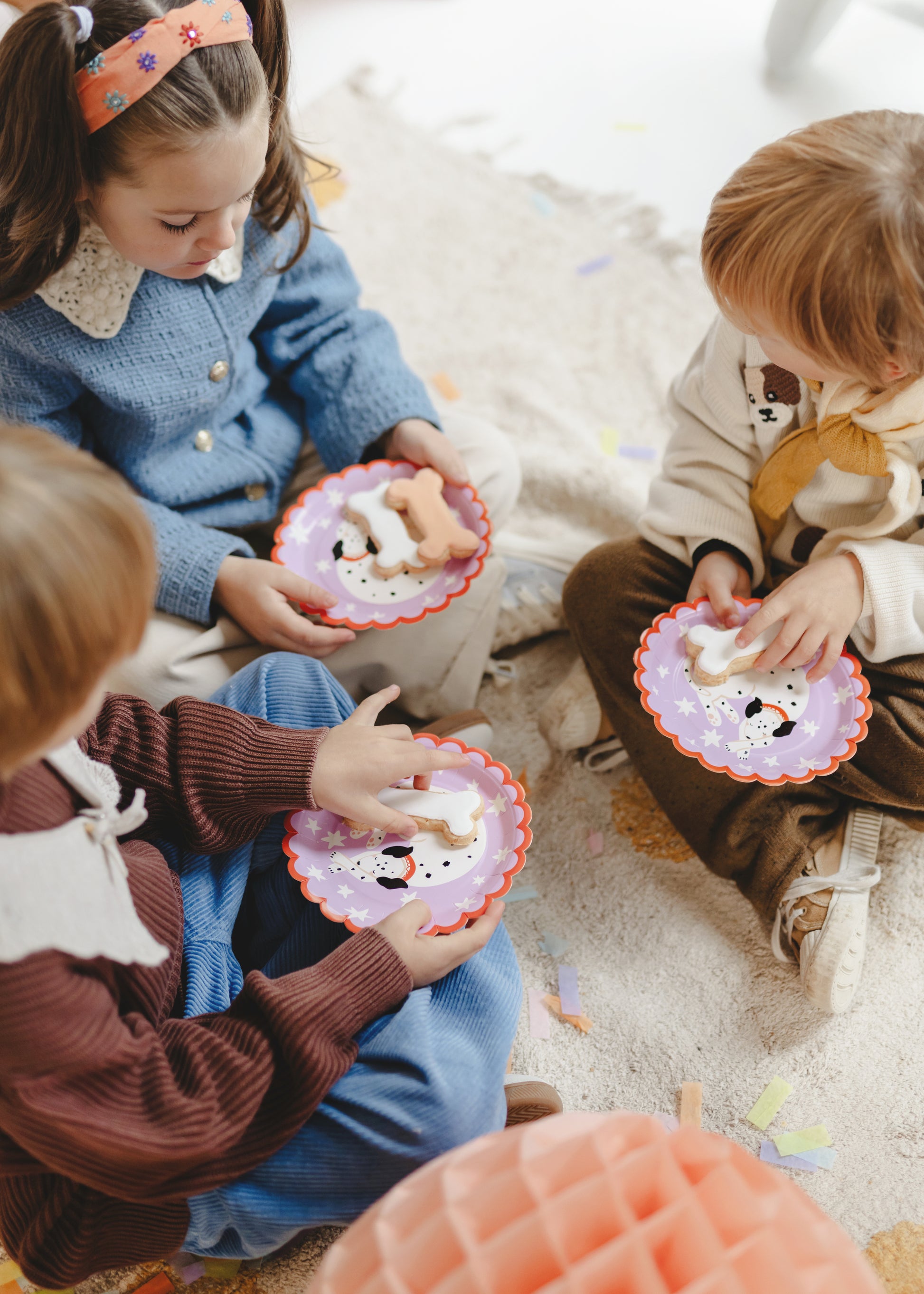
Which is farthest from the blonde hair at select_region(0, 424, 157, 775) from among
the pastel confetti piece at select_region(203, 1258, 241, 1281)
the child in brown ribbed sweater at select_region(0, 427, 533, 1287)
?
the pastel confetti piece at select_region(203, 1258, 241, 1281)

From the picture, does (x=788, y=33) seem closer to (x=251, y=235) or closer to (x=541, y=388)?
(x=541, y=388)

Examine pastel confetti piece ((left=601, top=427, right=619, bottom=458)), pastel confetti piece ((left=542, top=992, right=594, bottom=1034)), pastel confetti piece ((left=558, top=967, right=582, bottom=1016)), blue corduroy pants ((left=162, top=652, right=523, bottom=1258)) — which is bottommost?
pastel confetti piece ((left=542, top=992, right=594, bottom=1034))

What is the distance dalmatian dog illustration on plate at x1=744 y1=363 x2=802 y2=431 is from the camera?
2.97ft

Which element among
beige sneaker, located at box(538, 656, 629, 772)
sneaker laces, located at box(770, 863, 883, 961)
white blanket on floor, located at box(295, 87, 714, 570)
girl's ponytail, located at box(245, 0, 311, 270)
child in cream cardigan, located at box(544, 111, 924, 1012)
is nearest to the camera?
child in cream cardigan, located at box(544, 111, 924, 1012)

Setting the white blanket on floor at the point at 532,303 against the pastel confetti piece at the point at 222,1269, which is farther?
the white blanket on floor at the point at 532,303

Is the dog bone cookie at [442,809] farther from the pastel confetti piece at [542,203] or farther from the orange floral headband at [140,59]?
the pastel confetti piece at [542,203]

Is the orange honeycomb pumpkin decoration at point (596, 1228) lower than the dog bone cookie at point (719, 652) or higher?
lower

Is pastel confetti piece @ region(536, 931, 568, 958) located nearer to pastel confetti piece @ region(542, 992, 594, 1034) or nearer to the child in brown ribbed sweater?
pastel confetti piece @ region(542, 992, 594, 1034)

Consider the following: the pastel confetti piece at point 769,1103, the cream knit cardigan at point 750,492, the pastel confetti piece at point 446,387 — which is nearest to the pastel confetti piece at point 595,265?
the pastel confetti piece at point 446,387

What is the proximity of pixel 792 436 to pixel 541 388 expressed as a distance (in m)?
0.53

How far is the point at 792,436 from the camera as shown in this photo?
2.96 feet

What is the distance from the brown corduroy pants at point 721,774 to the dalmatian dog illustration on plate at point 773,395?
0.16 m

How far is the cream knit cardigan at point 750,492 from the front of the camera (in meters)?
0.87

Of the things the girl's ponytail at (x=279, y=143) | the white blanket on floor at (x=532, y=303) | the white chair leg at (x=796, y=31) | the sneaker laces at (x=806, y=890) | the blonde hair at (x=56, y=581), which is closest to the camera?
the blonde hair at (x=56, y=581)
